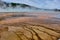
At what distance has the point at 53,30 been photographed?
757 mm

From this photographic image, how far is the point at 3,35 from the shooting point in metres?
0.68

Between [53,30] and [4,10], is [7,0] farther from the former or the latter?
[53,30]

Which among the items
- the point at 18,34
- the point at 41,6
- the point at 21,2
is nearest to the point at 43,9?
the point at 41,6

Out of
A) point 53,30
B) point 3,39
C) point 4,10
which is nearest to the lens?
point 3,39

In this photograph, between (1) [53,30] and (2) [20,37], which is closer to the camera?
(2) [20,37]

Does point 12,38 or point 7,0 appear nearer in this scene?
point 12,38

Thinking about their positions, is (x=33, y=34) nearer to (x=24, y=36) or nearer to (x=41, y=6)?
(x=24, y=36)

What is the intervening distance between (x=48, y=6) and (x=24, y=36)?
0.72m

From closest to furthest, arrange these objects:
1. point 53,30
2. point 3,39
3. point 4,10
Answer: point 3,39 → point 53,30 → point 4,10

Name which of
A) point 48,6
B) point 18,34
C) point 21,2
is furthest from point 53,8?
point 18,34

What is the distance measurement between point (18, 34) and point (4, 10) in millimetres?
593

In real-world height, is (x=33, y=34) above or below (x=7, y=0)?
below

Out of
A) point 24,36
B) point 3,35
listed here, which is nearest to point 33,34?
point 24,36

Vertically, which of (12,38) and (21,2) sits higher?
(21,2)
